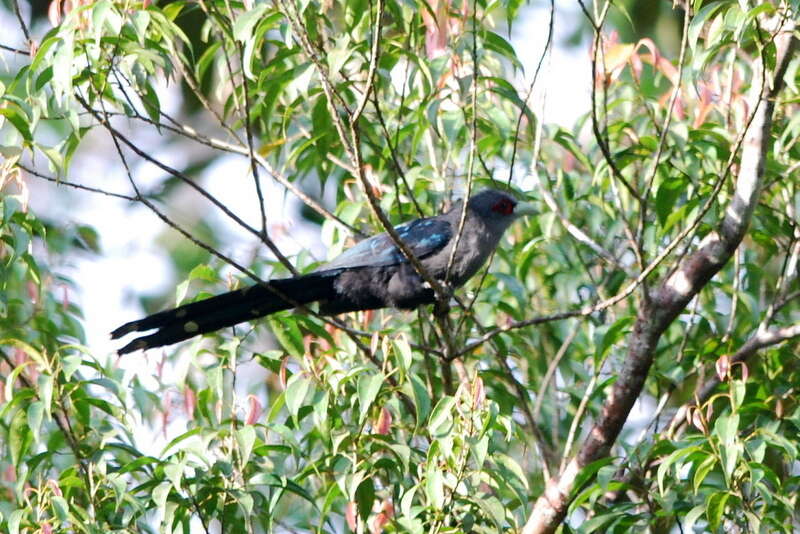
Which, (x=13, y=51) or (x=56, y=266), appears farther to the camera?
(x=56, y=266)

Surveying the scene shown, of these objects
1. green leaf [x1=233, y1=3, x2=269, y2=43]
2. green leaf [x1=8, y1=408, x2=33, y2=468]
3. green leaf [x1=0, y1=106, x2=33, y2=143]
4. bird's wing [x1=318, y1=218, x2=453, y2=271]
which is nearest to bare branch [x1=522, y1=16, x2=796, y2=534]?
bird's wing [x1=318, y1=218, x2=453, y2=271]

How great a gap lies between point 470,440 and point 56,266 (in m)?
3.21

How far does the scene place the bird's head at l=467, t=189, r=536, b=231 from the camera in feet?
17.9

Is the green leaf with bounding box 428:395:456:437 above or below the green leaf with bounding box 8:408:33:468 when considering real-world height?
below

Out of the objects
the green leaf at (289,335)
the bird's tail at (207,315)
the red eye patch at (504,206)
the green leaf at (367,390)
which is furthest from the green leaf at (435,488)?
the red eye patch at (504,206)

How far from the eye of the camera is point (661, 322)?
4496 millimetres

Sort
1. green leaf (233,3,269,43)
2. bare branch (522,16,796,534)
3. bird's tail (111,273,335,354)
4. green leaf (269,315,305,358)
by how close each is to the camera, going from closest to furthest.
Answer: green leaf (233,3,269,43), bare branch (522,16,796,534), green leaf (269,315,305,358), bird's tail (111,273,335,354)

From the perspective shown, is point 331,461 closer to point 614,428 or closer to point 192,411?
point 192,411

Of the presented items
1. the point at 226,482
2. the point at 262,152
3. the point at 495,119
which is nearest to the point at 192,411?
the point at 226,482

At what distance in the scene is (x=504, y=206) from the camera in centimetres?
558

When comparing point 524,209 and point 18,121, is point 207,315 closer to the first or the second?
point 18,121

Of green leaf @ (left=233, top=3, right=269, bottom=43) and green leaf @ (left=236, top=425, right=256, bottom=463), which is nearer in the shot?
green leaf @ (left=236, top=425, right=256, bottom=463)

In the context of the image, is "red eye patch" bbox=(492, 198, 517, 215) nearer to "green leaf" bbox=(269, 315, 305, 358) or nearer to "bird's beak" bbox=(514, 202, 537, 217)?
"bird's beak" bbox=(514, 202, 537, 217)

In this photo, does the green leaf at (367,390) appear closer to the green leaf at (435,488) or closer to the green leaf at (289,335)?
the green leaf at (435,488)
